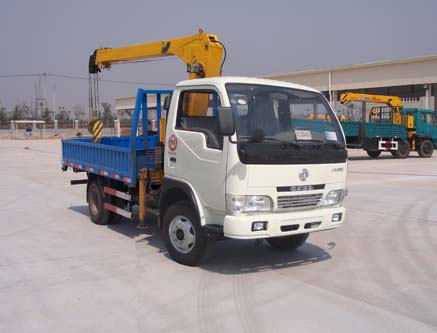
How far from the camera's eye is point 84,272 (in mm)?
6031

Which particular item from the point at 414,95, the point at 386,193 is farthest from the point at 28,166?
the point at 414,95

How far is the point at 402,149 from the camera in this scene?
26078 mm

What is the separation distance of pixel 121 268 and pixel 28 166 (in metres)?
15.9

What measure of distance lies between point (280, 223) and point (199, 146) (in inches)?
52.3

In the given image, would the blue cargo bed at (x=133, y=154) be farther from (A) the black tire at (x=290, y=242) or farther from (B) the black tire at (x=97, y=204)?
(A) the black tire at (x=290, y=242)

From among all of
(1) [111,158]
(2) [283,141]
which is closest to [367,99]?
(1) [111,158]

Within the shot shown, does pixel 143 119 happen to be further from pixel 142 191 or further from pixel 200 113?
pixel 200 113

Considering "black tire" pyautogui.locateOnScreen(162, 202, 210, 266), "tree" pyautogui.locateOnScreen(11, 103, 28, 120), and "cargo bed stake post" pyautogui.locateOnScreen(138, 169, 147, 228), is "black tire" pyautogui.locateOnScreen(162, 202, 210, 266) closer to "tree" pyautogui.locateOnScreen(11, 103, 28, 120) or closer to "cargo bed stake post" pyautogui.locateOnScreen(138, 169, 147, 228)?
"cargo bed stake post" pyautogui.locateOnScreen(138, 169, 147, 228)

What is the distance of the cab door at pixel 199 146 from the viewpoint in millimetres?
5691

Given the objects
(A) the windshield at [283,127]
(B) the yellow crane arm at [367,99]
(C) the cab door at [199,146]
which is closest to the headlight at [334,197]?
(A) the windshield at [283,127]

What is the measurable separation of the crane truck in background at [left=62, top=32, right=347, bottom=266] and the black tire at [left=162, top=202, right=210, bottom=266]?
1 centimetres

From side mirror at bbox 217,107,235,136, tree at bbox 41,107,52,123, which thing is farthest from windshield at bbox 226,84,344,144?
tree at bbox 41,107,52,123

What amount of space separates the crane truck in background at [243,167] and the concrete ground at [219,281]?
20.5 inches

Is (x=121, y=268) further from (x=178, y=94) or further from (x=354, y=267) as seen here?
(x=354, y=267)
